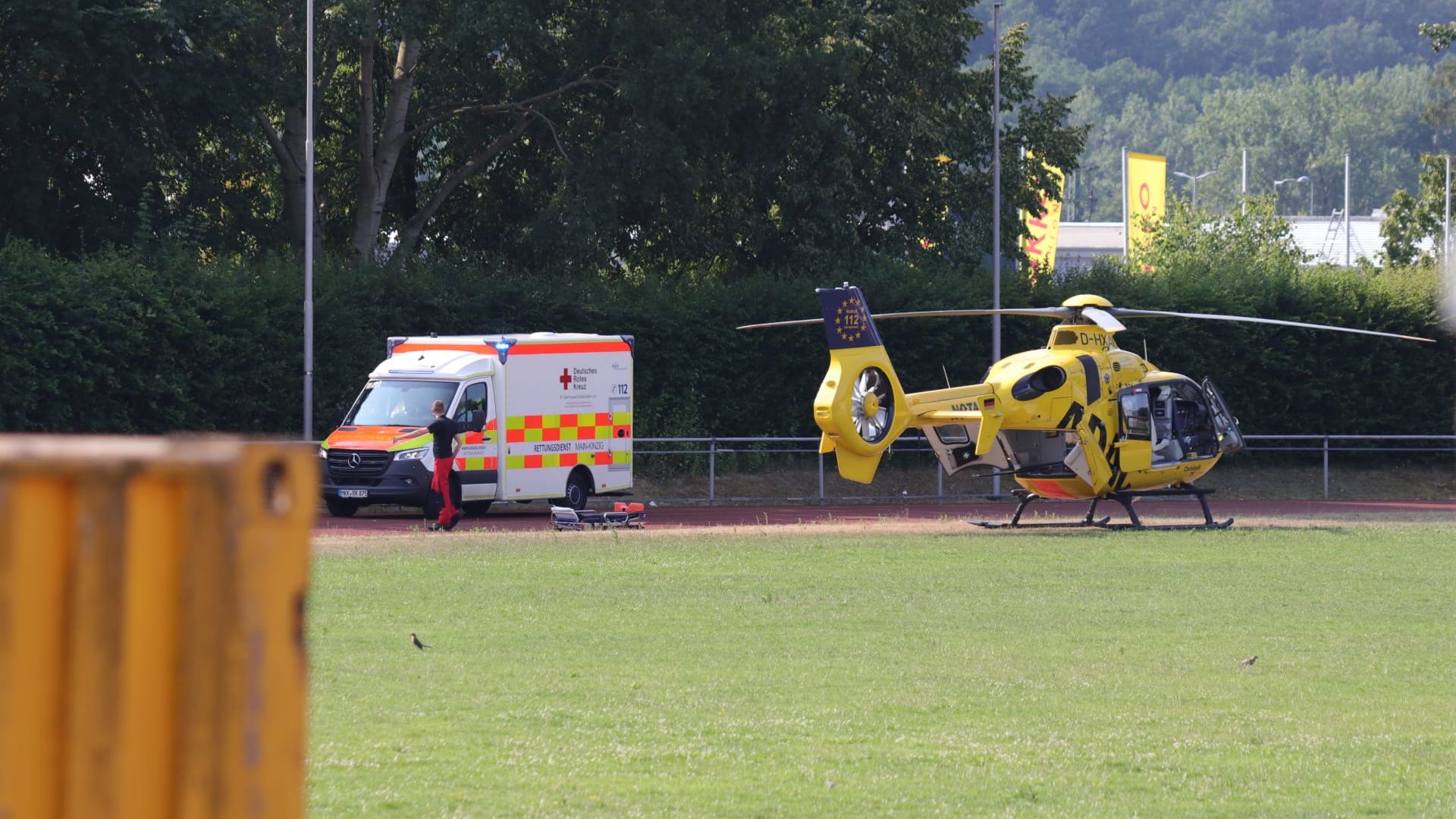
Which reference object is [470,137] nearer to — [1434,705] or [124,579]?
[1434,705]

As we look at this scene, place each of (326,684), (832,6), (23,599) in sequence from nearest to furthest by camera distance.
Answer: (23,599)
(326,684)
(832,6)

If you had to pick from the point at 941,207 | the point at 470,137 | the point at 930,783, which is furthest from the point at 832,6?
the point at 930,783

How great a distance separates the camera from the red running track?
25.9 m

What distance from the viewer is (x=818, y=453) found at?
103ft

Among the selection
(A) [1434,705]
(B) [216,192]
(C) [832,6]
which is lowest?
(A) [1434,705]

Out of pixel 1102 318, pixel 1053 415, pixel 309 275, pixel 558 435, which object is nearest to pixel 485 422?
pixel 558 435

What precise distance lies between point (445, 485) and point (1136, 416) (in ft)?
32.5

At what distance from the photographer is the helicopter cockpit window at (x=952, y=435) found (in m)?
24.4

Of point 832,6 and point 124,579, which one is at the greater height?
point 832,6

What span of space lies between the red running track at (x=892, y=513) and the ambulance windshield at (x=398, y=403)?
1.52m

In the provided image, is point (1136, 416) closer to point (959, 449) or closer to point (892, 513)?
point (959, 449)

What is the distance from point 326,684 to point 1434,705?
676cm

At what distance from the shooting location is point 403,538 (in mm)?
22109

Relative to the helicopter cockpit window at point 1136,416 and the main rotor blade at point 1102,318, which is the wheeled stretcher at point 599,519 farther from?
the helicopter cockpit window at point 1136,416
